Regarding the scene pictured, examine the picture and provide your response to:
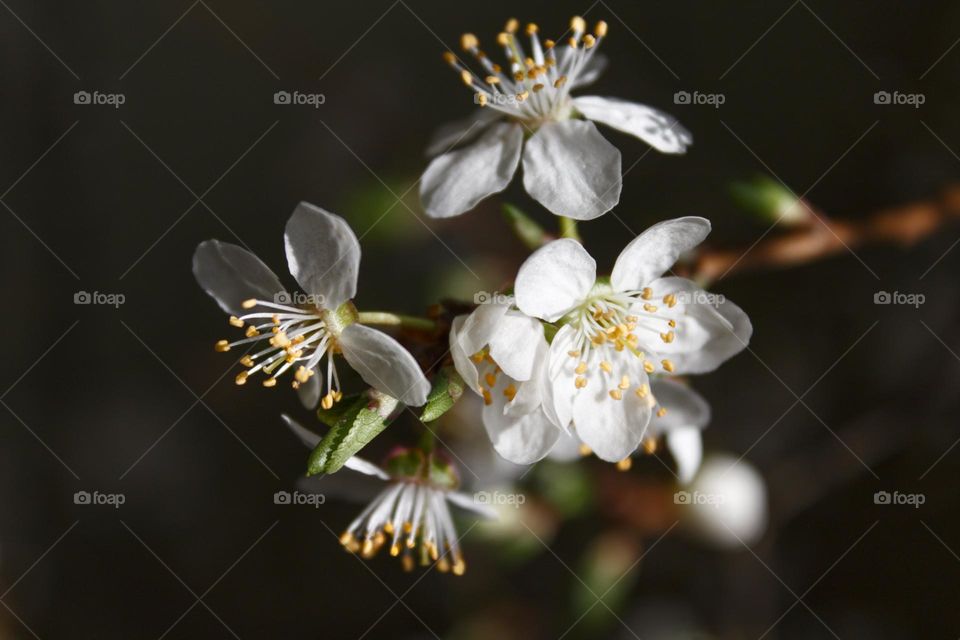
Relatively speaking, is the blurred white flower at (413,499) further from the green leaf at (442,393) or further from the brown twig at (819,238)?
the brown twig at (819,238)

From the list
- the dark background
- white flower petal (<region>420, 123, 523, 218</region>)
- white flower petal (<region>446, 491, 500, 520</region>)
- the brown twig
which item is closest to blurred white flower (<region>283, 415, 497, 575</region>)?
white flower petal (<region>446, 491, 500, 520</region>)

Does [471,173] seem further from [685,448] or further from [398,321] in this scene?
[685,448]

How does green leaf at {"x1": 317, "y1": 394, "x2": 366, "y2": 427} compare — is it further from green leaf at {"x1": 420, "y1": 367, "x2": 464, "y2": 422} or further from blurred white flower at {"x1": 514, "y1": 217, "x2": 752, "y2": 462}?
blurred white flower at {"x1": 514, "y1": 217, "x2": 752, "y2": 462}

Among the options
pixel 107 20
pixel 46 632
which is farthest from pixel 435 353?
pixel 46 632


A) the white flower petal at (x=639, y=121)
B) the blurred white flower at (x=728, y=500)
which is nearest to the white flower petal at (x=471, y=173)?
the white flower petal at (x=639, y=121)

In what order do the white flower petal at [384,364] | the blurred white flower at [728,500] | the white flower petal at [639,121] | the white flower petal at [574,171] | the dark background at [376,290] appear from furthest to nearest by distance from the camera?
1. the dark background at [376,290]
2. the blurred white flower at [728,500]
3. the white flower petal at [639,121]
4. the white flower petal at [574,171]
5. the white flower petal at [384,364]
